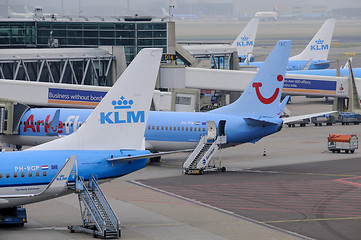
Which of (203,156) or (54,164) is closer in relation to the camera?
(54,164)

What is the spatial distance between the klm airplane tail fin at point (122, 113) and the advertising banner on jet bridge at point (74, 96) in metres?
37.2

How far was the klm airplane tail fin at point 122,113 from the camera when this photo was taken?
119 feet

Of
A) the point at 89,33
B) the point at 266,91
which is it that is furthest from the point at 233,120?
the point at 89,33

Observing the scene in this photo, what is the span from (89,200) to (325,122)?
54.6 meters

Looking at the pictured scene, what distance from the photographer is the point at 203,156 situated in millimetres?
54906

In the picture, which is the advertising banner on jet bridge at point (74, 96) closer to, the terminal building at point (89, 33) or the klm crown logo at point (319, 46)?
the terminal building at point (89, 33)

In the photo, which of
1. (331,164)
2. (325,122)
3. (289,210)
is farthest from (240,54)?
(289,210)

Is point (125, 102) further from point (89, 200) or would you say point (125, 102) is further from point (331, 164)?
point (331, 164)

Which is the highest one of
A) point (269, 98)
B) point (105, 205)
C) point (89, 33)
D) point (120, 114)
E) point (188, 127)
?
point (89, 33)

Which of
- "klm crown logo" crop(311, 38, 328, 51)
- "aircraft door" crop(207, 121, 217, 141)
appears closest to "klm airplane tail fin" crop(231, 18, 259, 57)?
"klm crown logo" crop(311, 38, 328, 51)

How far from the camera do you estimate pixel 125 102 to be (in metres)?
36.7

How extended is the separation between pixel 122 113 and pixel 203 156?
18860 mm

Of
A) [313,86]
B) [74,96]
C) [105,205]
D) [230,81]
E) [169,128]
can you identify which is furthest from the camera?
[313,86]

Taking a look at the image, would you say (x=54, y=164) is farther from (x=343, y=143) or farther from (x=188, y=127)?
(x=343, y=143)
